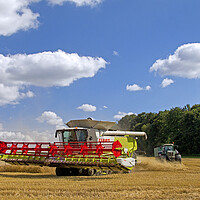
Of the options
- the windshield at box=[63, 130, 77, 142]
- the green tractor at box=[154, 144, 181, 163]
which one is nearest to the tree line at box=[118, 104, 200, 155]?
the green tractor at box=[154, 144, 181, 163]

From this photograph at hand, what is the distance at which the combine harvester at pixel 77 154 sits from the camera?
32.0 ft

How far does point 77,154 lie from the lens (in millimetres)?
10453

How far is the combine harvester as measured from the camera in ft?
32.0

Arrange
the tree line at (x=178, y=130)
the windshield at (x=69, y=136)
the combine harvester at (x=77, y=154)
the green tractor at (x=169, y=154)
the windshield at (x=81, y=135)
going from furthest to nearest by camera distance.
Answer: the tree line at (x=178, y=130), the green tractor at (x=169, y=154), the windshield at (x=69, y=136), the windshield at (x=81, y=135), the combine harvester at (x=77, y=154)

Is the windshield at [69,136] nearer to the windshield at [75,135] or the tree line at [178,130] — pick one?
the windshield at [75,135]

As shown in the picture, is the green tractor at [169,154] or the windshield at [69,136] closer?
the windshield at [69,136]

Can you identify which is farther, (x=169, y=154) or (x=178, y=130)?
(x=178, y=130)

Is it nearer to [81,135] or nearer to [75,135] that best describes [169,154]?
[81,135]

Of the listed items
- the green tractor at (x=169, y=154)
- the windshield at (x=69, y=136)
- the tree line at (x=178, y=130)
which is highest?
the tree line at (x=178, y=130)

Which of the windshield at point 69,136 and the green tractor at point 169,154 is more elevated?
the windshield at point 69,136

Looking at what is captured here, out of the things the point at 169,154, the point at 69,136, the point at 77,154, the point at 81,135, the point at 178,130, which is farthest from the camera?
the point at 178,130

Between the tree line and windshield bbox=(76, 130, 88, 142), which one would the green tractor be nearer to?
A: windshield bbox=(76, 130, 88, 142)

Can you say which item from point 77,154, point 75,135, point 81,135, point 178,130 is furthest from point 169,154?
point 178,130

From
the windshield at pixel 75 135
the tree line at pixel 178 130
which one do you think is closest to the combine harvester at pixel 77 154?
the windshield at pixel 75 135
